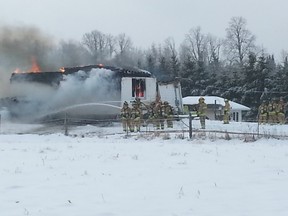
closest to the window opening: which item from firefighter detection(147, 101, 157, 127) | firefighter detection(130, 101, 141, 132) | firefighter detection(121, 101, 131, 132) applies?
firefighter detection(147, 101, 157, 127)

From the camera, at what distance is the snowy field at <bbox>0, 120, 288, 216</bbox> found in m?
6.52

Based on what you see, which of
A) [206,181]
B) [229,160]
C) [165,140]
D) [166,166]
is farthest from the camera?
[165,140]

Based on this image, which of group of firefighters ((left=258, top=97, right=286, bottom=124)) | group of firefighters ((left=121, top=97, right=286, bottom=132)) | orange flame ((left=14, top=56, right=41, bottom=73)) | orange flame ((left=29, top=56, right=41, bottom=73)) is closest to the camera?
group of firefighters ((left=121, top=97, right=286, bottom=132))

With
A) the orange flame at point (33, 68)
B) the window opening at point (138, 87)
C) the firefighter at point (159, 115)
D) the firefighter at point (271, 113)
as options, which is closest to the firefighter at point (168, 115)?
the firefighter at point (159, 115)

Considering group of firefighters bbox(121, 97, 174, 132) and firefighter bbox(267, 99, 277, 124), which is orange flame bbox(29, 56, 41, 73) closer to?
group of firefighters bbox(121, 97, 174, 132)

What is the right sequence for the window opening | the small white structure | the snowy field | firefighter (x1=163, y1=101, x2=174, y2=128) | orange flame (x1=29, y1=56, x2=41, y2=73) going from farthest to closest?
the small white structure
orange flame (x1=29, y1=56, x2=41, y2=73)
the window opening
firefighter (x1=163, y1=101, x2=174, y2=128)
the snowy field

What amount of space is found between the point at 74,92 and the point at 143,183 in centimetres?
2060

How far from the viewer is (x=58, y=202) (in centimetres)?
698

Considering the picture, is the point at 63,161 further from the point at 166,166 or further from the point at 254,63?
the point at 254,63

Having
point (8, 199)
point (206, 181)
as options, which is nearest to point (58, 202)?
point (8, 199)

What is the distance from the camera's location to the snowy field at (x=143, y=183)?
6520 mm

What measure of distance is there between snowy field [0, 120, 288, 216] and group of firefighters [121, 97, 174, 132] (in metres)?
11.2

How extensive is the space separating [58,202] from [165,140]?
12406 mm

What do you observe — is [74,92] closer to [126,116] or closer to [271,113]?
→ [126,116]
